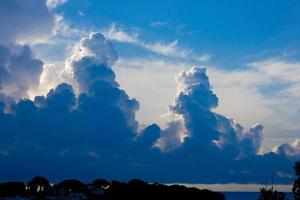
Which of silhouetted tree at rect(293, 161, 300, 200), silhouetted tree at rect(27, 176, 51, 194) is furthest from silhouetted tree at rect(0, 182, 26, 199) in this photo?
silhouetted tree at rect(293, 161, 300, 200)

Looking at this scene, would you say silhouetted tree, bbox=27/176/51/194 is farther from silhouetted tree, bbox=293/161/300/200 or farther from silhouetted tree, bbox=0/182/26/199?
silhouetted tree, bbox=293/161/300/200

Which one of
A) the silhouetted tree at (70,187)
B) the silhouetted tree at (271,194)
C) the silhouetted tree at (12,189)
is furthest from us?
the silhouetted tree at (70,187)

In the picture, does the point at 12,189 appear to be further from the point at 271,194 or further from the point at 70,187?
the point at 271,194

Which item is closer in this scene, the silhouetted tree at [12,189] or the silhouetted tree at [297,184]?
the silhouetted tree at [297,184]

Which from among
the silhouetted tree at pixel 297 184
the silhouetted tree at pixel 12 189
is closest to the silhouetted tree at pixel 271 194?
the silhouetted tree at pixel 297 184

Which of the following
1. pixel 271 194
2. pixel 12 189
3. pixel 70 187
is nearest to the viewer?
pixel 271 194

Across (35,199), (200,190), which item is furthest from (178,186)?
(35,199)

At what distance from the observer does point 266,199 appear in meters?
64.1

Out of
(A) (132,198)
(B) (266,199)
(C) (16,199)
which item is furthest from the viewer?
(C) (16,199)

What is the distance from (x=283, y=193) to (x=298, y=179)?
690 centimetres

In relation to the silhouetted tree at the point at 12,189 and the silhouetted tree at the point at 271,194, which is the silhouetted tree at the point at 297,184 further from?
the silhouetted tree at the point at 12,189

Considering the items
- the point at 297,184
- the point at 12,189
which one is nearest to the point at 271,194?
the point at 297,184

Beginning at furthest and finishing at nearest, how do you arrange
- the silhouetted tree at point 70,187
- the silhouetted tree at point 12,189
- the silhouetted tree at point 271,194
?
the silhouetted tree at point 70,187
the silhouetted tree at point 12,189
the silhouetted tree at point 271,194

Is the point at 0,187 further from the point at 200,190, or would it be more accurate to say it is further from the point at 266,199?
the point at 266,199
